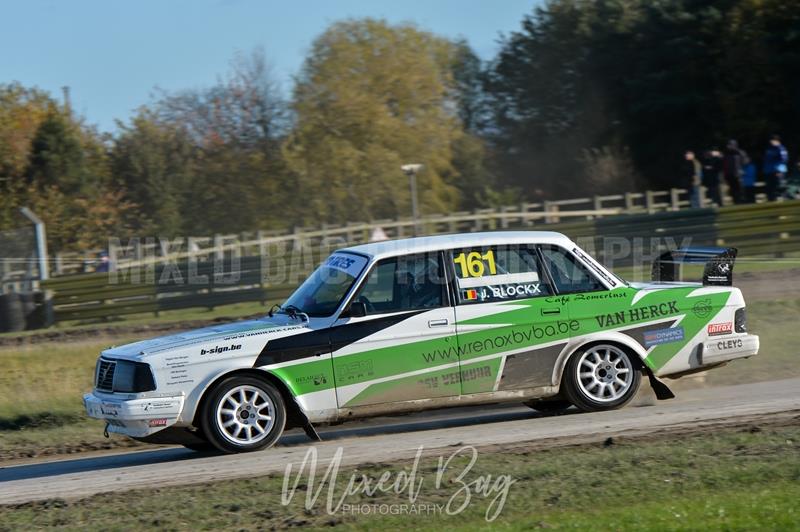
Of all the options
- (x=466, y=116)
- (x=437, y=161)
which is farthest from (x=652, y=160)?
(x=466, y=116)

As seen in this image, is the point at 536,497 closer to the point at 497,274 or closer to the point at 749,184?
the point at 497,274

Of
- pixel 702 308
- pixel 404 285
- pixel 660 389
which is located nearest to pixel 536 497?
pixel 404 285

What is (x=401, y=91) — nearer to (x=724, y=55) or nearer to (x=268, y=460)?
(x=724, y=55)

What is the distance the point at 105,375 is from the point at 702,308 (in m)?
5.17

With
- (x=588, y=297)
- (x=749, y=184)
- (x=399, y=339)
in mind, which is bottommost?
(x=399, y=339)

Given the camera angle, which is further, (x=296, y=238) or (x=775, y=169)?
(x=296, y=238)

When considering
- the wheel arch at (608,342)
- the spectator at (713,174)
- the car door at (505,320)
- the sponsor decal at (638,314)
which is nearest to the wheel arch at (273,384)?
the car door at (505,320)

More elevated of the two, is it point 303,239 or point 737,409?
point 303,239

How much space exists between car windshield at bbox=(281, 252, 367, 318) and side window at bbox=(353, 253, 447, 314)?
0.52 ft

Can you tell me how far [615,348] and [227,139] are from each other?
42.8 m

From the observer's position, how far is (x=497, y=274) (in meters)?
9.26

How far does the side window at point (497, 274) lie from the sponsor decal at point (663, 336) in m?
0.98

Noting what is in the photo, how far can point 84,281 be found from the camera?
75.6ft

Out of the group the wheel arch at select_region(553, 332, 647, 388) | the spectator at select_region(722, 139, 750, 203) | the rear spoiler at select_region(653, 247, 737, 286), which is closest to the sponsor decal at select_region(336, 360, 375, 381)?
the wheel arch at select_region(553, 332, 647, 388)
